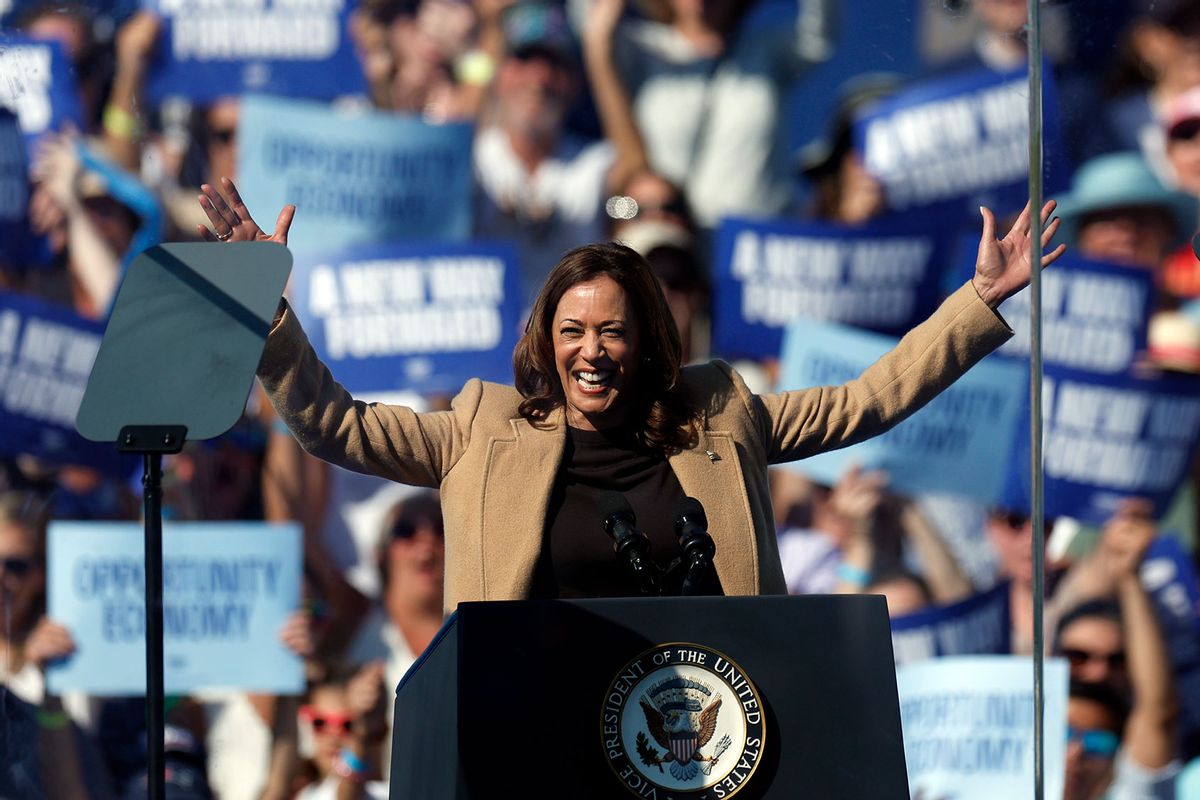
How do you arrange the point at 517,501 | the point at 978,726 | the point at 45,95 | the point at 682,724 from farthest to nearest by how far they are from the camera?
the point at 978,726 → the point at 45,95 → the point at 517,501 → the point at 682,724

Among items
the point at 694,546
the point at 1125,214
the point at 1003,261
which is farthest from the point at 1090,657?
the point at 694,546

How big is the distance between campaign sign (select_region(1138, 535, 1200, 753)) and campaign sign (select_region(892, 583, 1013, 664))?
451 mm

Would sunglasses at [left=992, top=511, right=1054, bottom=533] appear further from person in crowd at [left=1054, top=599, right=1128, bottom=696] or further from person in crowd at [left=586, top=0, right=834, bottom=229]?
person in crowd at [left=586, top=0, right=834, bottom=229]

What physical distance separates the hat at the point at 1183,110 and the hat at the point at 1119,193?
148mm

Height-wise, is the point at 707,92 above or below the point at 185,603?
above

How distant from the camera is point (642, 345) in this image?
8.97 ft

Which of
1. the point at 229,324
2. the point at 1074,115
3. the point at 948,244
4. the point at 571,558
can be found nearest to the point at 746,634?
the point at 571,558

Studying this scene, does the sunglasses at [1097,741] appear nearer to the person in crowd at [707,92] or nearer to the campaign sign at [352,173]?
the person in crowd at [707,92]

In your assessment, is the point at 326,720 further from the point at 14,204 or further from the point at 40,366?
the point at 14,204

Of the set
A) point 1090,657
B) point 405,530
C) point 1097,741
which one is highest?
point 405,530

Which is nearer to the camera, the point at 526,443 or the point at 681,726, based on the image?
the point at 681,726

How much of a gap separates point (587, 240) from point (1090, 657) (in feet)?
6.38

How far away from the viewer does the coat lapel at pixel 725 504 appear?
2660 mm

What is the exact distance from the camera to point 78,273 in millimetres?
5570
